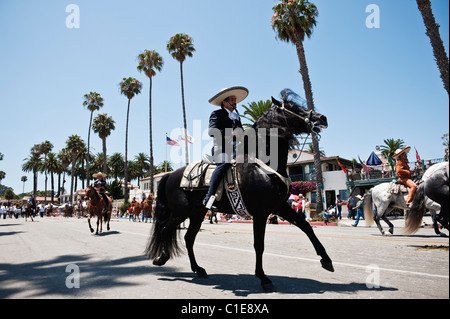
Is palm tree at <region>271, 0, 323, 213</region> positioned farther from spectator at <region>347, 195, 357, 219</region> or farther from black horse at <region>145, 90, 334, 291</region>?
black horse at <region>145, 90, 334, 291</region>

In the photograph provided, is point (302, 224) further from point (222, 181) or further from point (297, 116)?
point (297, 116)

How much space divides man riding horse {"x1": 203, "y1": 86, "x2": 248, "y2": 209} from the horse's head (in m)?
0.79

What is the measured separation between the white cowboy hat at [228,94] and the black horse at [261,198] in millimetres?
776

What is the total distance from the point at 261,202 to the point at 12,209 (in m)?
60.4

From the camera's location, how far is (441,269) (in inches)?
162

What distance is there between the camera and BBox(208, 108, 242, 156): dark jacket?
15.1 ft

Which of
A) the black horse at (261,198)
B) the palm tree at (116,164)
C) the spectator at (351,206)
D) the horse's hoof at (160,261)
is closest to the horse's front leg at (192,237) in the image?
the black horse at (261,198)

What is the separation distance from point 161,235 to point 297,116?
127 inches

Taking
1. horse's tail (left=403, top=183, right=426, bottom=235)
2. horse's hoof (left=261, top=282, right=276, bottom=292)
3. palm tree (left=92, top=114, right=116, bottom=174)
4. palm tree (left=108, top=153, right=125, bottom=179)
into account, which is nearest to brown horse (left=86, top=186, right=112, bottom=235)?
horse's hoof (left=261, top=282, right=276, bottom=292)

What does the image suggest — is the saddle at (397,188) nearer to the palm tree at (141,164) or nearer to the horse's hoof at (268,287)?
the horse's hoof at (268,287)

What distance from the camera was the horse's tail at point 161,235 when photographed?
16.4ft

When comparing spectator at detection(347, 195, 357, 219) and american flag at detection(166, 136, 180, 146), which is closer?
spectator at detection(347, 195, 357, 219)
